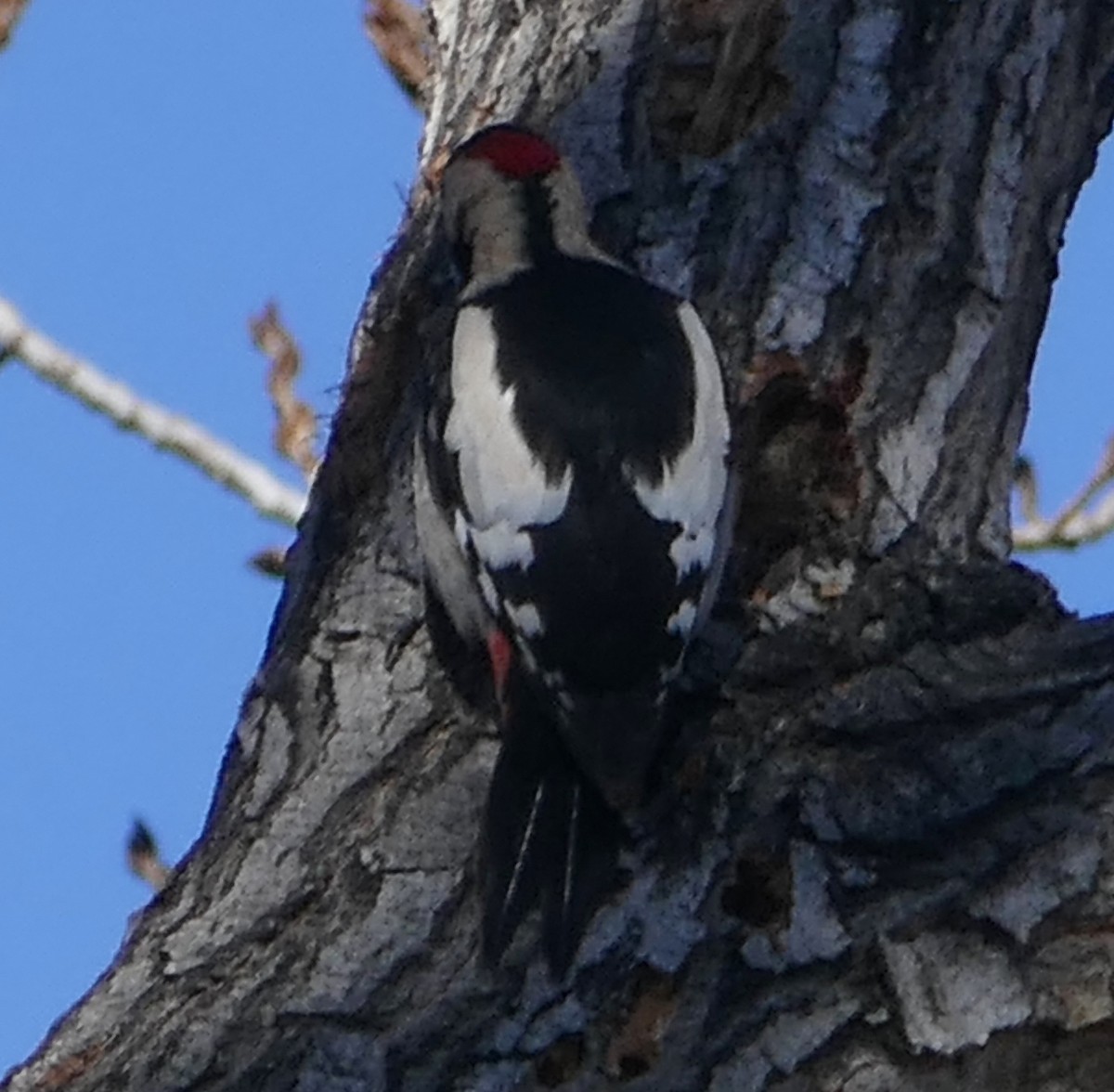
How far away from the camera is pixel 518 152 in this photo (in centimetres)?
293

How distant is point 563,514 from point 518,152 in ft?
1.84

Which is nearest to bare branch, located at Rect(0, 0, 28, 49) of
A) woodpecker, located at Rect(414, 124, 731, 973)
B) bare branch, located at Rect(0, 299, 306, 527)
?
bare branch, located at Rect(0, 299, 306, 527)

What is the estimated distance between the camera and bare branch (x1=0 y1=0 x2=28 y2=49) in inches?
156

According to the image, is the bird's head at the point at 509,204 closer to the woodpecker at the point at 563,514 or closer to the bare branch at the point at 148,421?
the woodpecker at the point at 563,514

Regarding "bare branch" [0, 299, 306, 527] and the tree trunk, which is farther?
"bare branch" [0, 299, 306, 527]

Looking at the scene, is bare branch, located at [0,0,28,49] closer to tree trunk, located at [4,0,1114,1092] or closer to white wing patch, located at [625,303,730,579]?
tree trunk, located at [4,0,1114,1092]

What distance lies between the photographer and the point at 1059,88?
10.3 ft

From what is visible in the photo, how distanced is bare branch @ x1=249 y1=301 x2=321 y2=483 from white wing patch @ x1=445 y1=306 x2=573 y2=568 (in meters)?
1.66

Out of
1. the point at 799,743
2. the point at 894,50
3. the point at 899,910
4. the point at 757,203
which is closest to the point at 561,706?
the point at 799,743

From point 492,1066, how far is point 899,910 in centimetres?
37

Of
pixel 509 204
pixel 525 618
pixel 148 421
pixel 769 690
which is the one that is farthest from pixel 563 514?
pixel 148 421

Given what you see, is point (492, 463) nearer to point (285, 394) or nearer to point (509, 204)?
point (509, 204)

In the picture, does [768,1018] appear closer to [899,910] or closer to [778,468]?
[899,910]

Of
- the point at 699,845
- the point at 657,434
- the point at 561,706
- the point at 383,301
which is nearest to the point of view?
the point at 699,845
